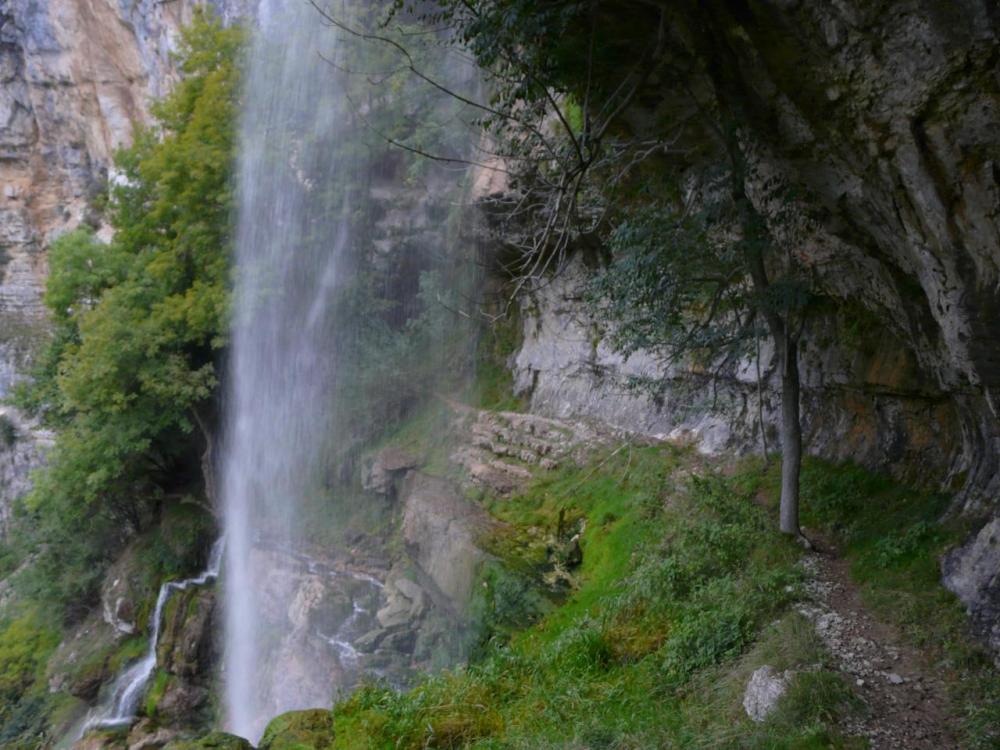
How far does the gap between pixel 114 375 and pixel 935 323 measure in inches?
549

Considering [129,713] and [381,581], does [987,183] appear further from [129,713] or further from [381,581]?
[129,713]

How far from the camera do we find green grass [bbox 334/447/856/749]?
4.47m

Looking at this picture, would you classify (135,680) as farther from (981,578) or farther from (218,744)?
(981,578)

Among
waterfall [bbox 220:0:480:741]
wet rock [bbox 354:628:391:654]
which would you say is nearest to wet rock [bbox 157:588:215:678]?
waterfall [bbox 220:0:480:741]

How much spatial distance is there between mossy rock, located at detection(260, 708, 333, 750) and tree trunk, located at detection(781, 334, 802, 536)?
4.38m

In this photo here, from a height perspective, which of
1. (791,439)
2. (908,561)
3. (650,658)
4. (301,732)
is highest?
(791,439)

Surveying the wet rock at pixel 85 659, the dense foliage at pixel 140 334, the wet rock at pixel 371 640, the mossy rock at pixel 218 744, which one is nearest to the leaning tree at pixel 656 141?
the mossy rock at pixel 218 744

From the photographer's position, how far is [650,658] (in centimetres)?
562

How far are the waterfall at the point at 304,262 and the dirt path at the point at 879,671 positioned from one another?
10.1m

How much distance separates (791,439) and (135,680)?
42.9ft

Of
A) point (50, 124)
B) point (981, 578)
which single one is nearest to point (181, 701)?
point (981, 578)

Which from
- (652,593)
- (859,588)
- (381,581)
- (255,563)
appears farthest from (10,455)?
(859,588)

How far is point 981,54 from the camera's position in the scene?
3.47 meters

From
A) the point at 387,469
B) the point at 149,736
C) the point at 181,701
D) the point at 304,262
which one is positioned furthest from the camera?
the point at 304,262
